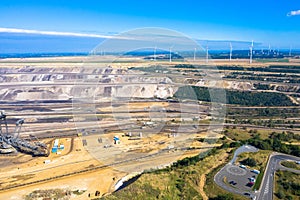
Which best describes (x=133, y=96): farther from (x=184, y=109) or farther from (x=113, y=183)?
(x=113, y=183)

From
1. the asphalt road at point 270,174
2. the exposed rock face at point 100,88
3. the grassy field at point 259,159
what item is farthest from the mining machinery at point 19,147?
the asphalt road at point 270,174

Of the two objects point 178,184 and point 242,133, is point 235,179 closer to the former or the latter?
point 178,184

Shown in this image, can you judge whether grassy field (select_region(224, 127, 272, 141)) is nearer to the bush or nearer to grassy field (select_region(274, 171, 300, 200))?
the bush

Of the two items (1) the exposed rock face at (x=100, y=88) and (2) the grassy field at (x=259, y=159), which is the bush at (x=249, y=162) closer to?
(2) the grassy field at (x=259, y=159)

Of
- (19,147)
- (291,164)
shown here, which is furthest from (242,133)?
(19,147)

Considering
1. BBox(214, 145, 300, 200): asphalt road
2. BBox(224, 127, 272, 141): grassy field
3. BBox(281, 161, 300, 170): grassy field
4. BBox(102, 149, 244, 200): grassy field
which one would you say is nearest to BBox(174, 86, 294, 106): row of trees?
BBox(224, 127, 272, 141): grassy field

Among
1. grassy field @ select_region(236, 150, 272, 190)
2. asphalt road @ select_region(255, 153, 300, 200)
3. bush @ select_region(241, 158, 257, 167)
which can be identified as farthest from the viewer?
bush @ select_region(241, 158, 257, 167)
